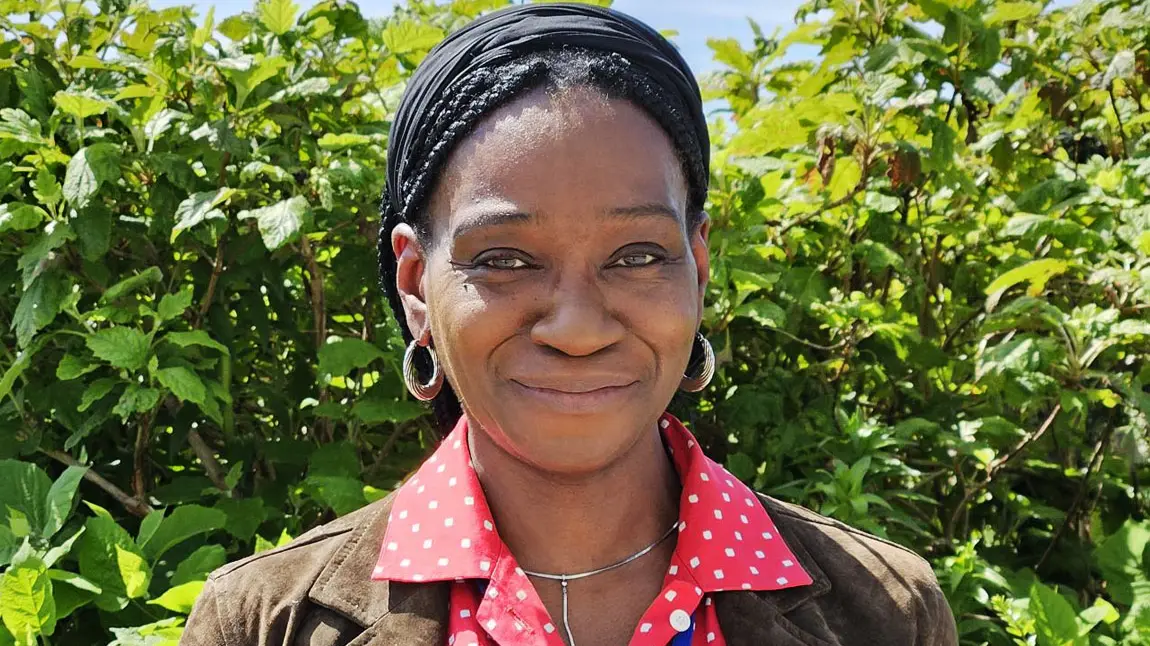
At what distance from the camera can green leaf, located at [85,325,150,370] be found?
258 centimetres

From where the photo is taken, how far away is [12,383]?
2777 millimetres

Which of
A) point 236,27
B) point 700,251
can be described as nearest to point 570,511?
point 700,251

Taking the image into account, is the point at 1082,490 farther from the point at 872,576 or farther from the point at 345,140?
the point at 345,140

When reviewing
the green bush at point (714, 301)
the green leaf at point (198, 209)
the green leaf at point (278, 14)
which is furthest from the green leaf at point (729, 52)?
the green leaf at point (198, 209)

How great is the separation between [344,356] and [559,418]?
1333mm

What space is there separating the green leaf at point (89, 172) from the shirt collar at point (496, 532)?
1223 millimetres

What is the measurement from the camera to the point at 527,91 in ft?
5.13

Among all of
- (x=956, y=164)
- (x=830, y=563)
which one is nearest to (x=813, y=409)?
(x=956, y=164)

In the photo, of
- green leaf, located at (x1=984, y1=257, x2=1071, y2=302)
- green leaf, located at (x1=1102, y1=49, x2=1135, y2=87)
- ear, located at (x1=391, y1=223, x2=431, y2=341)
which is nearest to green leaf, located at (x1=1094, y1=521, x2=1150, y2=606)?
green leaf, located at (x1=984, y1=257, x2=1071, y2=302)

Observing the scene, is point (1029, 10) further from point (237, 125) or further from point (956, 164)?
point (237, 125)

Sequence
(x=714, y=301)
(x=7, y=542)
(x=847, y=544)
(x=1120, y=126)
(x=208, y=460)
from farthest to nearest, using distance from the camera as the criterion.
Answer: (x=1120, y=126), (x=208, y=460), (x=714, y=301), (x=7, y=542), (x=847, y=544)

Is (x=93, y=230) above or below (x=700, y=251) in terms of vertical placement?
below

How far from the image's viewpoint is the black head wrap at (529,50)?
5.30ft

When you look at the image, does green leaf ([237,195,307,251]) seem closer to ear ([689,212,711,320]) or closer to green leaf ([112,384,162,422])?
green leaf ([112,384,162,422])
